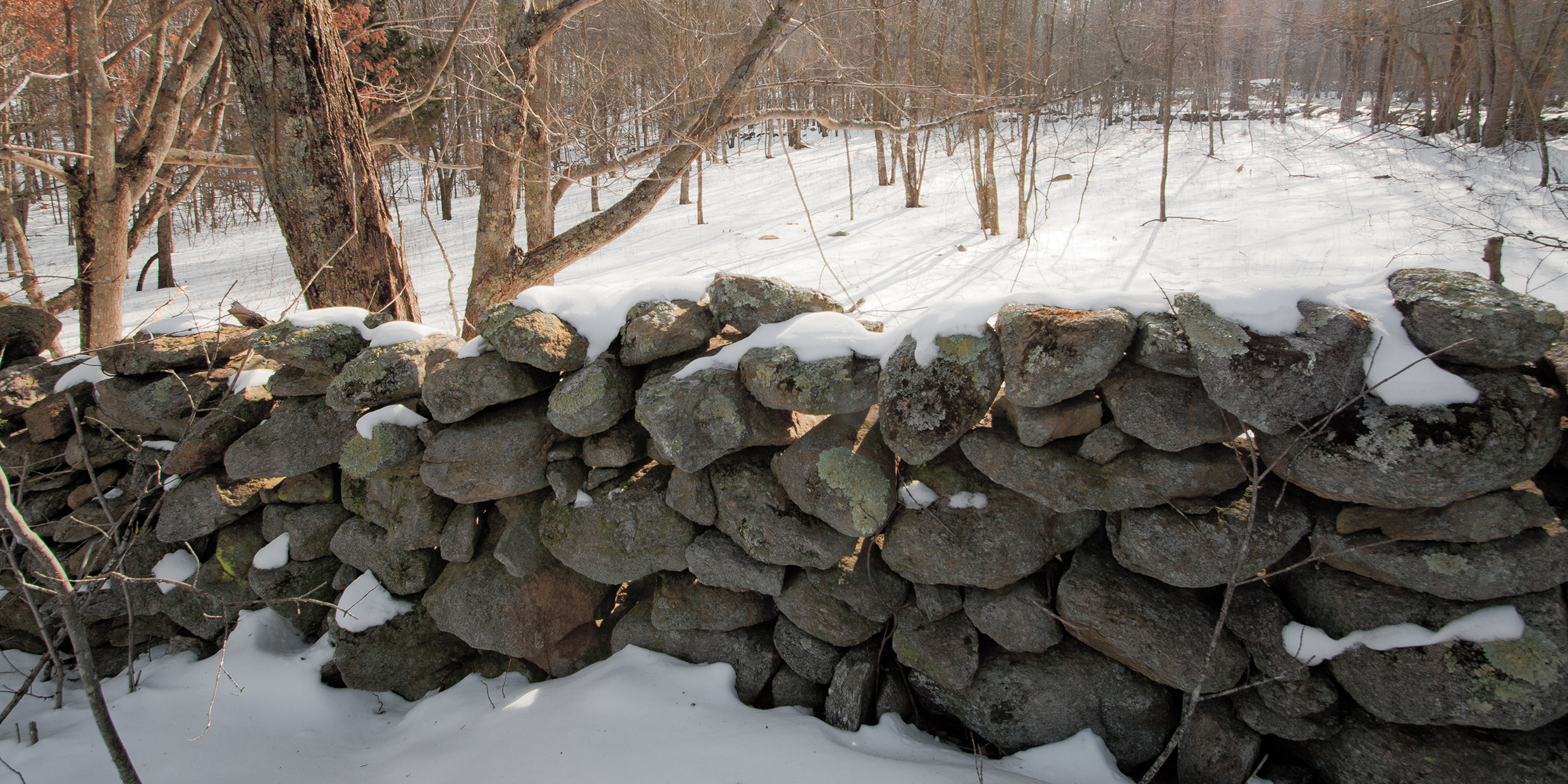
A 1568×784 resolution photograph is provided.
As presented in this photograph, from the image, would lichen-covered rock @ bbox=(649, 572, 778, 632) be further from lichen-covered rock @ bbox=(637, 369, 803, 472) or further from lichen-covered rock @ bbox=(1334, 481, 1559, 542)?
lichen-covered rock @ bbox=(1334, 481, 1559, 542)

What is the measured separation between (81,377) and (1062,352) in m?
4.36

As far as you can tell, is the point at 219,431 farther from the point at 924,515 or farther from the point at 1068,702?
the point at 1068,702

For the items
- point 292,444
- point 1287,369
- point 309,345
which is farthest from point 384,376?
point 1287,369

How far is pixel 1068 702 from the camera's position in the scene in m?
2.10

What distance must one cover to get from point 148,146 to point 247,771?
5.57 meters

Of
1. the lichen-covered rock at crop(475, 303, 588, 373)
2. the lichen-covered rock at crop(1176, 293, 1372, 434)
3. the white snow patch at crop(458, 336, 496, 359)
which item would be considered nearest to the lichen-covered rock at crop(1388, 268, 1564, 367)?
the lichen-covered rock at crop(1176, 293, 1372, 434)

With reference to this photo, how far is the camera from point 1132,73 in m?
24.5

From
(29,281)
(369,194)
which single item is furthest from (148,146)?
(369,194)

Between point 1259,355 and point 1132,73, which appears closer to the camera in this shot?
point 1259,355

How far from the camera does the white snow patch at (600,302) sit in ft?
8.09

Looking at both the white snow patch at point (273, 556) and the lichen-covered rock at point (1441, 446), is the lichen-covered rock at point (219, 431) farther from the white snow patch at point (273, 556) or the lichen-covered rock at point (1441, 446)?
the lichen-covered rock at point (1441, 446)

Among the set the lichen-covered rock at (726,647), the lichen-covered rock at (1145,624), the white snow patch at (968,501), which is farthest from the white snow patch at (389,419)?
the lichen-covered rock at (1145,624)

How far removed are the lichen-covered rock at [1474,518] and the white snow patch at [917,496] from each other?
45.0 inches

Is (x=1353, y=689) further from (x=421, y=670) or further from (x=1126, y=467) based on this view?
(x=421, y=670)
